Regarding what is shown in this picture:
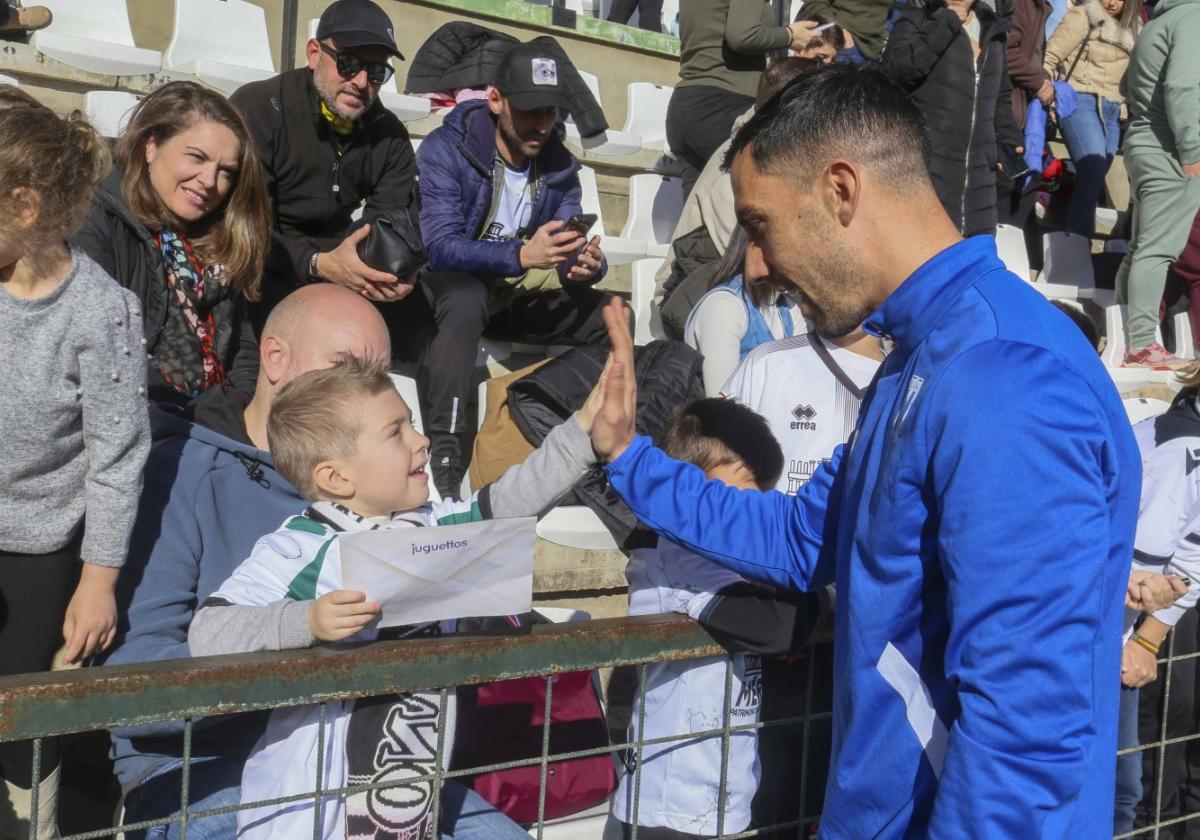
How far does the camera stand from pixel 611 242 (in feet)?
18.4

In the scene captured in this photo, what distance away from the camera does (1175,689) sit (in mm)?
3543

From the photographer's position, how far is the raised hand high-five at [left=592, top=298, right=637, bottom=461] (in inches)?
86.5

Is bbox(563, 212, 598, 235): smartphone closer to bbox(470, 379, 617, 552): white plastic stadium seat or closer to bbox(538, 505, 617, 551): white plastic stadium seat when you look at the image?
bbox(470, 379, 617, 552): white plastic stadium seat

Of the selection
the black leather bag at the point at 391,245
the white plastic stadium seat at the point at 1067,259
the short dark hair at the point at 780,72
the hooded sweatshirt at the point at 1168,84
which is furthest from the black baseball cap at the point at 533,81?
the white plastic stadium seat at the point at 1067,259

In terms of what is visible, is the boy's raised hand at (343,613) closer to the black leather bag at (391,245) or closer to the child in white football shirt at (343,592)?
the child in white football shirt at (343,592)

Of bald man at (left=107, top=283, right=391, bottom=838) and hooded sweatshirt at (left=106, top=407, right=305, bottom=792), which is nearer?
bald man at (left=107, top=283, right=391, bottom=838)

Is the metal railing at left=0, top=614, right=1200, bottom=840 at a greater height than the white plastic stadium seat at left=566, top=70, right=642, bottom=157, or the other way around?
the white plastic stadium seat at left=566, top=70, right=642, bottom=157

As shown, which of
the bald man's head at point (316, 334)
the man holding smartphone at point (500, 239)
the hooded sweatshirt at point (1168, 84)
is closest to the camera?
the bald man's head at point (316, 334)

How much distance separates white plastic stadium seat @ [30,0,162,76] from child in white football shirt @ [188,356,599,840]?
10.1 feet

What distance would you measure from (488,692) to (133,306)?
106cm

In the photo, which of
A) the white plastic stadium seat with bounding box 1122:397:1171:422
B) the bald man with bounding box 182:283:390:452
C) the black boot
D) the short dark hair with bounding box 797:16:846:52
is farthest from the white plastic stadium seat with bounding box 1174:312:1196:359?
the bald man with bounding box 182:283:390:452

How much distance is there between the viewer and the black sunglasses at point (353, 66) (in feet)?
13.1

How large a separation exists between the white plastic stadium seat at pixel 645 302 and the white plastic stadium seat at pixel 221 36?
5.90 feet

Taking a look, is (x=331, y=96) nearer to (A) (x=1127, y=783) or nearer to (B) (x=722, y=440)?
(B) (x=722, y=440)
